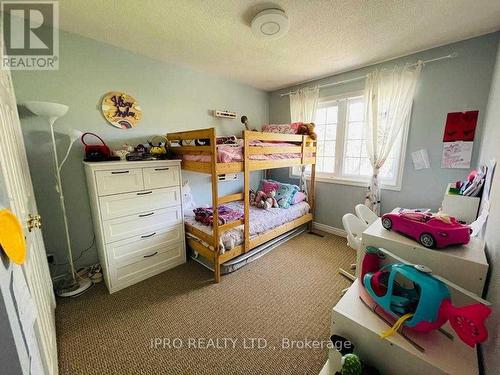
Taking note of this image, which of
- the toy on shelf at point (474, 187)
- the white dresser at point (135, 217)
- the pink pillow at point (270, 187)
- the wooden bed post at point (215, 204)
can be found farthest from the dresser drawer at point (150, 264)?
the toy on shelf at point (474, 187)

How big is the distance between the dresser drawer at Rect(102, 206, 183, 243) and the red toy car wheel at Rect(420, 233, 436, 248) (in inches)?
83.8

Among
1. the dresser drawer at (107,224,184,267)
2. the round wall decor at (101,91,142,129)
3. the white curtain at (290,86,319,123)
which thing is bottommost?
the dresser drawer at (107,224,184,267)

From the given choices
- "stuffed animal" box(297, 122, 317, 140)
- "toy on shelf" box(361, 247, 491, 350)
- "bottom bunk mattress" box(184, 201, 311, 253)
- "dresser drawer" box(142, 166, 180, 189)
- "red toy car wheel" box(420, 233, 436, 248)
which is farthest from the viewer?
"stuffed animal" box(297, 122, 317, 140)

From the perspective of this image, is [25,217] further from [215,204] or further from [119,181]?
[215,204]

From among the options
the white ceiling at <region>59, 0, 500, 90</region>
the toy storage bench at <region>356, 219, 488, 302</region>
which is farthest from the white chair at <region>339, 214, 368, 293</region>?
the white ceiling at <region>59, 0, 500, 90</region>

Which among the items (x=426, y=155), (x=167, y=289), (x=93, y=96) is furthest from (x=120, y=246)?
(x=426, y=155)

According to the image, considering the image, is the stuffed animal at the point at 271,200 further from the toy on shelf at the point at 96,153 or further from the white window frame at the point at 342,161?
the toy on shelf at the point at 96,153

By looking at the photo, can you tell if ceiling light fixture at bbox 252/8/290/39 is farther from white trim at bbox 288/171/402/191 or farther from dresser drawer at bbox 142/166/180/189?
white trim at bbox 288/171/402/191

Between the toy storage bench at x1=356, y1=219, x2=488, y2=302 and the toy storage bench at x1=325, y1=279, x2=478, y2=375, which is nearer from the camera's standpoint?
the toy storage bench at x1=325, y1=279, x2=478, y2=375

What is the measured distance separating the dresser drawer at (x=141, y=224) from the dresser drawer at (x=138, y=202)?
5 cm

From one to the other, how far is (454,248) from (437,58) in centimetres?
220

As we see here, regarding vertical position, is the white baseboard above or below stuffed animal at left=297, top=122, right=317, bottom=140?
below

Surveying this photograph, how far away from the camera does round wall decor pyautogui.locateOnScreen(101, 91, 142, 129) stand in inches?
82.7

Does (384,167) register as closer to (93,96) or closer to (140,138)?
(140,138)
